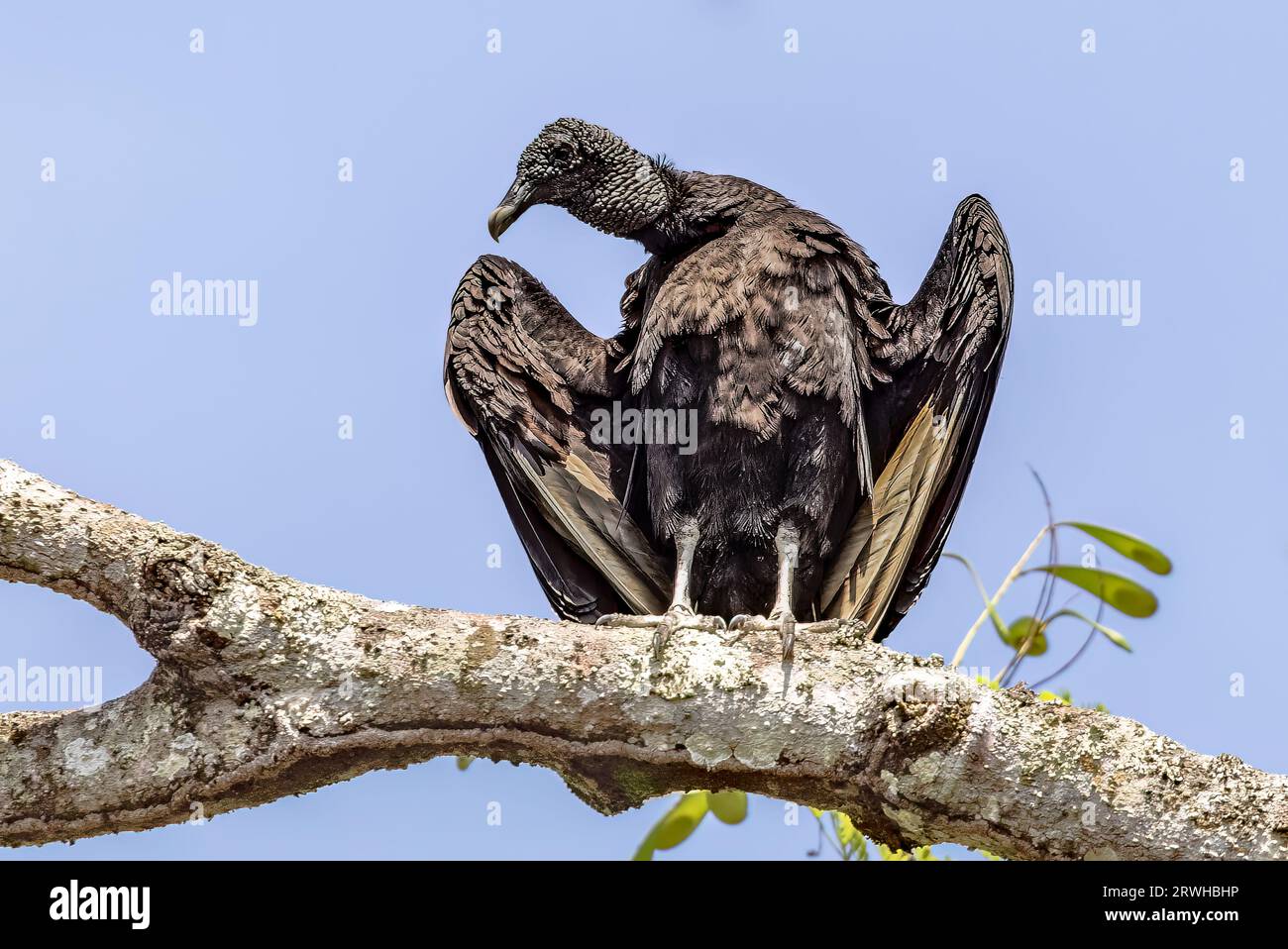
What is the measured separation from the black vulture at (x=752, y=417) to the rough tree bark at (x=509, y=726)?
1286mm

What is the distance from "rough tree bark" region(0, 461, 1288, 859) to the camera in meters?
3.73

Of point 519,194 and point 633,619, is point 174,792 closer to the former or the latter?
point 633,619

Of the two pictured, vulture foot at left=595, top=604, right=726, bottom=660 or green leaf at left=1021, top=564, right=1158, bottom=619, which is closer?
vulture foot at left=595, top=604, right=726, bottom=660

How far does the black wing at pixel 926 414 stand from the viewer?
5.36 meters

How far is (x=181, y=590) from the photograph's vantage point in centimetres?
378

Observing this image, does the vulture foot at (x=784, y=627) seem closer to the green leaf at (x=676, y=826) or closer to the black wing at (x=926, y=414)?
the black wing at (x=926, y=414)

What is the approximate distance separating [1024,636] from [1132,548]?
580 mm

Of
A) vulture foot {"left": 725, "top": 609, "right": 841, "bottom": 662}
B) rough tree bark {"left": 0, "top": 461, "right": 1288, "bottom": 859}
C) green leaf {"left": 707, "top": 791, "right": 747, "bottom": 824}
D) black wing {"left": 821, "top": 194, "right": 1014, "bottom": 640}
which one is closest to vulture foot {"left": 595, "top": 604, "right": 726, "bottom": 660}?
vulture foot {"left": 725, "top": 609, "right": 841, "bottom": 662}

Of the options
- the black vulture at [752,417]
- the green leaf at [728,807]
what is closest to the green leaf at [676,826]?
the green leaf at [728,807]

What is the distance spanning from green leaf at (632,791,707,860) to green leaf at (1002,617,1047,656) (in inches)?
54.7

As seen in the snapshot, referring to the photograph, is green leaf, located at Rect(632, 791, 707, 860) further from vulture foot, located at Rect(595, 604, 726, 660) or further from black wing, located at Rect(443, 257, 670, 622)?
vulture foot, located at Rect(595, 604, 726, 660)

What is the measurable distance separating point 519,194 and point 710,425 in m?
1.39

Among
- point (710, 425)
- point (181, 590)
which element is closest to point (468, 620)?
point (181, 590)
